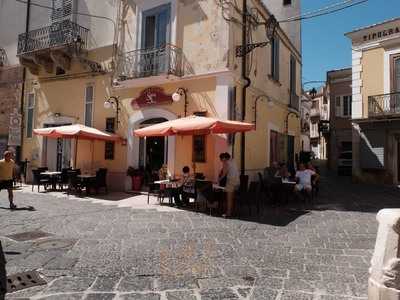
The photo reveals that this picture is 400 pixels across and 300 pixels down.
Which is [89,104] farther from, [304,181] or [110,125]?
[304,181]

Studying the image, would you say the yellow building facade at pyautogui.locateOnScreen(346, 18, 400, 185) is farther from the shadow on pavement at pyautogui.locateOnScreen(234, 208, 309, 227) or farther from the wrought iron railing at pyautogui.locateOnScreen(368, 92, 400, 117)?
the shadow on pavement at pyautogui.locateOnScreen(234, 208, 309, 227)

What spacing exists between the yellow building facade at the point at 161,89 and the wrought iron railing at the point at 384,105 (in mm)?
3895

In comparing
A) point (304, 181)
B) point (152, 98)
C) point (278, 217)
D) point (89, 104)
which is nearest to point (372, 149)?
point (304, 181)

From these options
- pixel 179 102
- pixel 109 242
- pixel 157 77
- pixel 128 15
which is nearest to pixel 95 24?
pixel 128 15

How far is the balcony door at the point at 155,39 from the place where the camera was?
36.7ft

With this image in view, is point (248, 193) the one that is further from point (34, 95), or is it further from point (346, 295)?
point (34, 95)

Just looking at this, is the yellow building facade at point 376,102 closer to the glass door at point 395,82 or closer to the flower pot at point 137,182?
the glass door at point 395,82

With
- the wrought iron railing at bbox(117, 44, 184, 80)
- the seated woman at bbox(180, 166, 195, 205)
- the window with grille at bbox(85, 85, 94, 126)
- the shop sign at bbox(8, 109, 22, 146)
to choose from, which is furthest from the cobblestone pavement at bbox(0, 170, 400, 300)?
the shop sign at bbox(8, 109, 22, 146)

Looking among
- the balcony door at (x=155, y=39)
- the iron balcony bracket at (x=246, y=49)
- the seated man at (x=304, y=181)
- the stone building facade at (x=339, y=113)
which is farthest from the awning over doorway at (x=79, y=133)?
the stone building facade at (x=339, y=113)

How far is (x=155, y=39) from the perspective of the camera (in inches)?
465

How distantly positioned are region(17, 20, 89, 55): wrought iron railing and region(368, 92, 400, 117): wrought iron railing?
1287 centimetres

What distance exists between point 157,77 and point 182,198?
4.23 m

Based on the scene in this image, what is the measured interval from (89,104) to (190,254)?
10.1 m

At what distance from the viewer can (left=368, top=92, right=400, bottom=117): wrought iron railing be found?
14773 millimetres
